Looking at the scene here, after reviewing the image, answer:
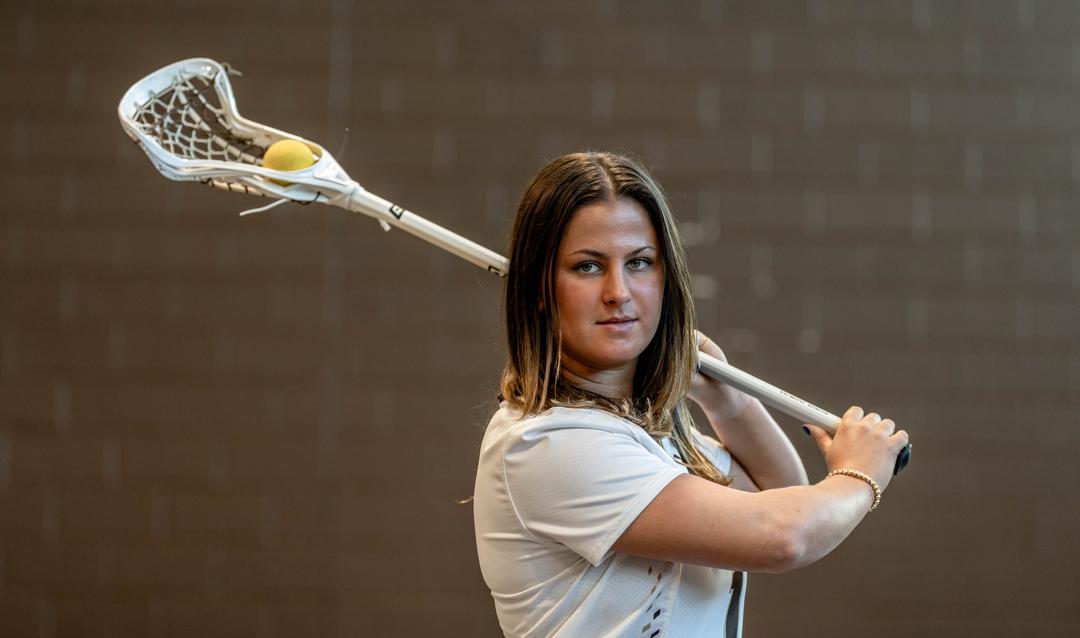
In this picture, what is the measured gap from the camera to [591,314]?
149 cm

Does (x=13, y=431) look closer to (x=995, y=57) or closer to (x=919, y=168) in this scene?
(x=919, y=168)

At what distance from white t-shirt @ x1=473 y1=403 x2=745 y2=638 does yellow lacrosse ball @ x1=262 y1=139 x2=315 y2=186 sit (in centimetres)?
62

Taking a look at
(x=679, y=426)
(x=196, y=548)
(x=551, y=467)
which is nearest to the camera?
(x=551, y=467)

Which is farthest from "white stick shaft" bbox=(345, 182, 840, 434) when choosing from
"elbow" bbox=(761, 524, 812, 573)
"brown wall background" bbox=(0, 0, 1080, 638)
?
"brown wall background" bbox=(0, 0, 1080, 638)

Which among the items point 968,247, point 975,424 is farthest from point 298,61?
point 975,424

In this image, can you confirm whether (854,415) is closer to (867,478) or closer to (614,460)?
(867,478)

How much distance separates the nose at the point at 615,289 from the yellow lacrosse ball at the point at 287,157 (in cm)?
65

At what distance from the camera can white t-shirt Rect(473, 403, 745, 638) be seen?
4.48 feet

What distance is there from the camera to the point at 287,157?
1.82m

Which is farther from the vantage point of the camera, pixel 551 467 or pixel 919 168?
pixel 919 168

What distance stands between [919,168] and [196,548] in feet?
7.85

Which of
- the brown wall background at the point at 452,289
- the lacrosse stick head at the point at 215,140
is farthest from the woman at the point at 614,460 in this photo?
the brown wall background at the point at 452,289

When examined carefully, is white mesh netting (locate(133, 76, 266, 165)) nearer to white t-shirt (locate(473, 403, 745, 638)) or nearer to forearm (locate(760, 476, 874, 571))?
white t-shirt (locate(473, 403, 745, 638))

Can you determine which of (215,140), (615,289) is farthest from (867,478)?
(215,140)
